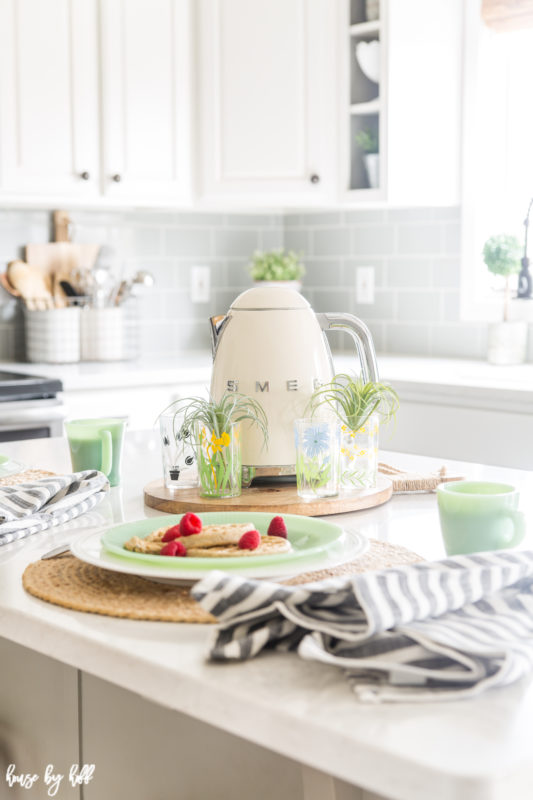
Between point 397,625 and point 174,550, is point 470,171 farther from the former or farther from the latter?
point 397,625

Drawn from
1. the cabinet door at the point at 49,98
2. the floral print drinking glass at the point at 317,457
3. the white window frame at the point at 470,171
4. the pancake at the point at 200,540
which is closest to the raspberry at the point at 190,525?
the pancake at the point at 200,540

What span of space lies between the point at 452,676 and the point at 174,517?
1.64 ft

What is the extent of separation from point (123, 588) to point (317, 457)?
383 mm

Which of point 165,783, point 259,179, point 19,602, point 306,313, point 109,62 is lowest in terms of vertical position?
point 165,783

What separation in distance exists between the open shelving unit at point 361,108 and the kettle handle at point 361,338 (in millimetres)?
1873

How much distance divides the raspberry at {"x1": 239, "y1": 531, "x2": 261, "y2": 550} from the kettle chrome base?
389 millimetres

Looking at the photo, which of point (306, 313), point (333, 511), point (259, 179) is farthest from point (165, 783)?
point (259, 179)

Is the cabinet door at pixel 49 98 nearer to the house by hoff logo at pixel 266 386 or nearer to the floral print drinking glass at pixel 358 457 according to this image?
the house by hoff logo at pixel 266 386

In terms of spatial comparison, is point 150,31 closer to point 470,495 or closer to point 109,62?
point 109,62

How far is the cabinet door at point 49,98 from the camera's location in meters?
3.00

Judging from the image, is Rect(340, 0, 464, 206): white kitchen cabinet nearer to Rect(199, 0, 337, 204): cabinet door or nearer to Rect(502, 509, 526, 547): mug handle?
Rect(199, 0, 337, 204): cabinet door

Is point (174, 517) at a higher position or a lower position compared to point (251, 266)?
lower

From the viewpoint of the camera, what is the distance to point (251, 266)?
12.5 feet

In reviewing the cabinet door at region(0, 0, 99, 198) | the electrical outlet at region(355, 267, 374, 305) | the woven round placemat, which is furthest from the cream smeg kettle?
the electrical outlet at region(355, 267, 374, 305)
